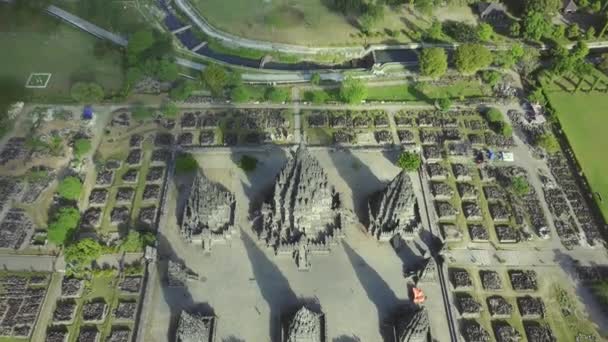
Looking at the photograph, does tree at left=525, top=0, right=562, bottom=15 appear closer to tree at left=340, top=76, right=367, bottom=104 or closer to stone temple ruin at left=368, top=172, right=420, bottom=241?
tree at left=340, top=76, right=367, bottom=104

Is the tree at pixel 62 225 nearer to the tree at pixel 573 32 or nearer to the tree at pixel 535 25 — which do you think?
the tree at pixel 535 25

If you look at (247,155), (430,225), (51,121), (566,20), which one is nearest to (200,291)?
(247,155)

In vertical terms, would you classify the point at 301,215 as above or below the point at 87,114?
below

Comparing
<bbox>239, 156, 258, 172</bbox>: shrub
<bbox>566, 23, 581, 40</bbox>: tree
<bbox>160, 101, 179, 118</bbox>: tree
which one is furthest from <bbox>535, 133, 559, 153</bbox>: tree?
<bbox>160, 101, 179, 118</bbox>: tree

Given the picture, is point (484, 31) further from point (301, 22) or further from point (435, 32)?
point (301, 22)

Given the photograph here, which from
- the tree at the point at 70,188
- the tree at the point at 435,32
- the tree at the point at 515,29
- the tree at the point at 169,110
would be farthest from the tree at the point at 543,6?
the tree at the point at 70,188

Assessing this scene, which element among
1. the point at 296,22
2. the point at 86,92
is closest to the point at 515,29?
the point at 296,22

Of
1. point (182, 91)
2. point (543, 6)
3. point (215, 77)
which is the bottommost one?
point (182, 91)
